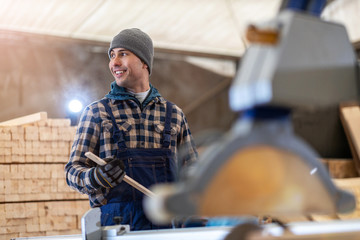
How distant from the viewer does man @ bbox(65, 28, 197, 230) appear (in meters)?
2.81

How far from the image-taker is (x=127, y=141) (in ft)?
9.70

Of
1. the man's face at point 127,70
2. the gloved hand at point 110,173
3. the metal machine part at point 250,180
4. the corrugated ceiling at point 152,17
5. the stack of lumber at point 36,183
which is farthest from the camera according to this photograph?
the corrugated ceiling at point 152,17

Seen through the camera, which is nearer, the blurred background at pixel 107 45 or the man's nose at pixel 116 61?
the man's nose at pixel 116 61

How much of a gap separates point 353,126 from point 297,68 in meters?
7.22

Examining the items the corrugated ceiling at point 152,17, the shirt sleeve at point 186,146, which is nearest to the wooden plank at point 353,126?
the corrugated ceiling at point 152,17

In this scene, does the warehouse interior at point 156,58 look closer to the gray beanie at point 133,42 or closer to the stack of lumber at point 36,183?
the stack of lumber at point 36,183

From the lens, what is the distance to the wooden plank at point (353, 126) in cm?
744

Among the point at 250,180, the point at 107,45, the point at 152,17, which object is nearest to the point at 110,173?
the point at 250,180

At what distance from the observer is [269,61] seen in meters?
0.83

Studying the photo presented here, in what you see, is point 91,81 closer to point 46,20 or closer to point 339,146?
point 46,20

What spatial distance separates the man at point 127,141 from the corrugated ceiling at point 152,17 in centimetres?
407

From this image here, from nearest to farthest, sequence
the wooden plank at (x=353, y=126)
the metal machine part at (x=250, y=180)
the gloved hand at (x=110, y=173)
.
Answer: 1. the metal machine part at (x=250, y=180)
2. the gloved hand at (x=110, y=173)
3. the wooden plank at (x=353, y=126)

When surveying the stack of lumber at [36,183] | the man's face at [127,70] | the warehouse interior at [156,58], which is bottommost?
the stack of lumber at [36,183]

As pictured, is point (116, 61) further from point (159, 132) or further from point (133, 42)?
point (159, 132)
